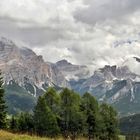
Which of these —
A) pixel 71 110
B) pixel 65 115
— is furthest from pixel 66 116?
pixel 71 110

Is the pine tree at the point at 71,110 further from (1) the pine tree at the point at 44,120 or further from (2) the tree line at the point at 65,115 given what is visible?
(1) the pine tree at the point at 44,120

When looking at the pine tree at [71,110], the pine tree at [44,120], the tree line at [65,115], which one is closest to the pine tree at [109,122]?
the tree line at [65,115]

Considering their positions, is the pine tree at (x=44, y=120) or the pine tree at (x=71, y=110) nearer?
the pine tree at (x=44, y=120)

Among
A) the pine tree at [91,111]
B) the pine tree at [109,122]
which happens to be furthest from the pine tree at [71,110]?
the pine tree at [109,122]

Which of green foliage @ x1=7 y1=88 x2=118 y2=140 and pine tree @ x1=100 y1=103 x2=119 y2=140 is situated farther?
pine tree @ x1=100 y1=103 x2=119 y2=140

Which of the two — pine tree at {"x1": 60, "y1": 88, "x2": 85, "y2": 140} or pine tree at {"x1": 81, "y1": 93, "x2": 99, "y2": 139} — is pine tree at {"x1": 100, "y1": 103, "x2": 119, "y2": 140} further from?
pine tree at {"x1": 60, "y1": 88, "x2": 85, "y2": 140}

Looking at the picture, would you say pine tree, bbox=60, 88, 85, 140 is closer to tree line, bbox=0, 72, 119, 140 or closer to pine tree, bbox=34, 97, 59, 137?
tree line, bbox=0, 72, 119, 140

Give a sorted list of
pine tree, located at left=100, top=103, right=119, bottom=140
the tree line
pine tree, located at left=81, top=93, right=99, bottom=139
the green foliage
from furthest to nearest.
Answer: pine tree, located at left=100, top=103, right=119, bottom=140 < pine tree, located at left=81, top=93, right=99, bottom=139 < the green foliage < the tree line

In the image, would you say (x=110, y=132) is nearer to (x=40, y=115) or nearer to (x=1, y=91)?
(x=40, y=115)

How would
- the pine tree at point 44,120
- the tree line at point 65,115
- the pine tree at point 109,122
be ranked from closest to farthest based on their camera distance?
the pine tree at point 44,120 < the tree line at point 65,115 < the pine tree at point 109,122

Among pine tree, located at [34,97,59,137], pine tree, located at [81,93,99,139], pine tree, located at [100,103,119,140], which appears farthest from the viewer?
pine tree, located at [100,103,119,140]

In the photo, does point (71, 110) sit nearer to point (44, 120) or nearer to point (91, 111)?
point (44, 120)

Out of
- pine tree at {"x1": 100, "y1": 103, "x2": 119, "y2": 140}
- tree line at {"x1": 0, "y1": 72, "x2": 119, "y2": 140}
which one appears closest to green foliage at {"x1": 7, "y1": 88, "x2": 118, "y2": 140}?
tree line at {"x1": 0, "y1": 72, "x2": 119, "y2": 140}

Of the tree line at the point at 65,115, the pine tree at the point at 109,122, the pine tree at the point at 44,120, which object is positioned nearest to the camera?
the pine tree at the point at 44,120
